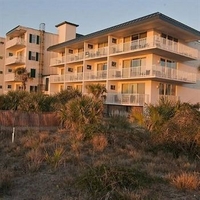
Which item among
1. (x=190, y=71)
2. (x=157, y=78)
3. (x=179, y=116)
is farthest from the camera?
(x=190, y=71)

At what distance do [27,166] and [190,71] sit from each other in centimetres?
2918

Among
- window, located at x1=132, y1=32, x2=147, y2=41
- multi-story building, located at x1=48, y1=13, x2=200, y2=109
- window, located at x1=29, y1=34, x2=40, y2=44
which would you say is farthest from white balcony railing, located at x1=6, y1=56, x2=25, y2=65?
window, located at x1=132, y1=32, x2=147, y2=41

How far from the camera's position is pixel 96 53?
34.5 meters

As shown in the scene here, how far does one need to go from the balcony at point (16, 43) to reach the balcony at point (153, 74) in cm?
2281

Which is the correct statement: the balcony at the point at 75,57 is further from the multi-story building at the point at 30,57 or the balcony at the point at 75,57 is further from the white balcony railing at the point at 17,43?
the white balcony railing at the point at 17,43

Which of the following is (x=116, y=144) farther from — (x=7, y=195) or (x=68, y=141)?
(x=7, y=195)

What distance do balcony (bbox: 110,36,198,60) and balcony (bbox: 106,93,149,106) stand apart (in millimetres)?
4719

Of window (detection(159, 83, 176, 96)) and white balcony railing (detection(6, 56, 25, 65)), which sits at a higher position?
white balcony railing (detection(6, 56, 25, 65))

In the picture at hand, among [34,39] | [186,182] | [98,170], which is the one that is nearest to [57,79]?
[34,39]

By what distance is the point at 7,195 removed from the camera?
586 cm

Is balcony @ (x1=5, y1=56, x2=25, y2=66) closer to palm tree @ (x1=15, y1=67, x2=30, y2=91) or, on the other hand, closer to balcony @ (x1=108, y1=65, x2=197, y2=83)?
palm tree @ (x1=15, y1=67, x2=30, y2=91)

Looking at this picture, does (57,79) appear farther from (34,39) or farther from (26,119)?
A: (26,119)

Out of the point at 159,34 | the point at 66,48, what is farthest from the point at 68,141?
the point at 66,48

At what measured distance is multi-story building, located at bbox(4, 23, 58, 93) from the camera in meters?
47.4
